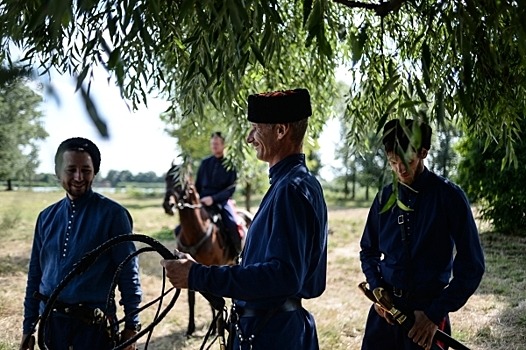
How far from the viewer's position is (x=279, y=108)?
1.84 metres

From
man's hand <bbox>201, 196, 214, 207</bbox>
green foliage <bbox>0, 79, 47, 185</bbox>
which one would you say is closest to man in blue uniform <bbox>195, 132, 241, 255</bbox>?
man's hand <bbox>201, 196, 214, 207</bbox>

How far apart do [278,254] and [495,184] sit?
6223 mm

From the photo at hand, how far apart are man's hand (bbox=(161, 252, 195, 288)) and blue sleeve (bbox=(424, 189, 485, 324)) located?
1.05m

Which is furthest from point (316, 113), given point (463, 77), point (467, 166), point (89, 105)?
point (467, 166)

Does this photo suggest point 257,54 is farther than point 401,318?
No

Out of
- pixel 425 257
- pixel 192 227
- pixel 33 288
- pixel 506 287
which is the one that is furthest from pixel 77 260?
pixel 506 287

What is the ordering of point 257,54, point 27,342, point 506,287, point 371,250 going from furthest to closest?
point 506,287 → point 371,250 → point 27,342 → point 257,54

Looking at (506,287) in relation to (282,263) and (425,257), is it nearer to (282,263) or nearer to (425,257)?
(425,257)

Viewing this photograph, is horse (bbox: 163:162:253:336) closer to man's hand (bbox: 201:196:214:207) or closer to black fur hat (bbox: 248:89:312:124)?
man's hand (bbox: 201:196:214:207)

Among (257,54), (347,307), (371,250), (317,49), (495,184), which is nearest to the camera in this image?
(257,54)

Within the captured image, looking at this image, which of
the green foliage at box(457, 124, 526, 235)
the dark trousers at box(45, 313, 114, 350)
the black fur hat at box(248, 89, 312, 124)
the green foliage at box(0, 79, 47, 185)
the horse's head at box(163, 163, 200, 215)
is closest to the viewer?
the green foliage at box(0, 79, 47, 185)

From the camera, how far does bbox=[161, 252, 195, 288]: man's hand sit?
5.49 feet

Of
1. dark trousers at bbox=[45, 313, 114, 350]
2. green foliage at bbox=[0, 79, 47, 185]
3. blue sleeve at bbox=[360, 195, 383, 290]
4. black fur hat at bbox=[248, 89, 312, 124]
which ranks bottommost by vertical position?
dark trousers at bbox=[45, 313, 114, 350]

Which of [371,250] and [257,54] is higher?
[257,54]
